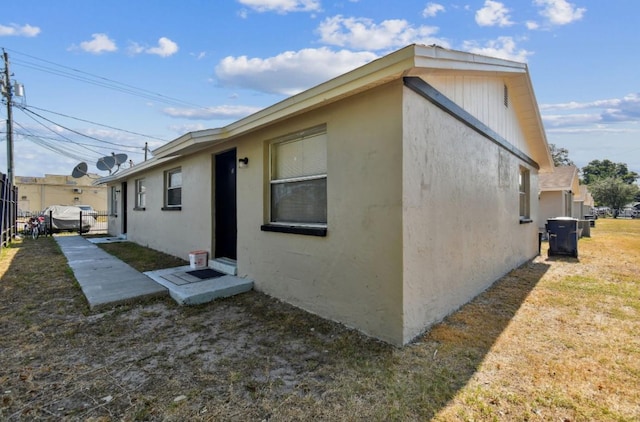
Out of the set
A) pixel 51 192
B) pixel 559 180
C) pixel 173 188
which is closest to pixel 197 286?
pixel 173 188

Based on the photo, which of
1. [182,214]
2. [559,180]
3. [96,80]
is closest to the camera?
[182,214]

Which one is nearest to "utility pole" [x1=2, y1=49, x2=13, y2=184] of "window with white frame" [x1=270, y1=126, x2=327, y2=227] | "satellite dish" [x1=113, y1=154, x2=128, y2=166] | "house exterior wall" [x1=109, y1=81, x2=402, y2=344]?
"satellite dish" [x1=113, y1=154, x2=128, y2=166]

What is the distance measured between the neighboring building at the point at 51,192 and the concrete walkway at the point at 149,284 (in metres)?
35.0

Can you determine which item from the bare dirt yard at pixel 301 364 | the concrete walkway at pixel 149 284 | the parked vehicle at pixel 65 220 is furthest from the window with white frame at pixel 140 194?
the bare dirt yard at pixel 301 364

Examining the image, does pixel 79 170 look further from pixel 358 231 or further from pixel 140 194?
pixel 358 231

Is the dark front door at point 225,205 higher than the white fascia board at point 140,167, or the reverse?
the white fascia board at point 140,167

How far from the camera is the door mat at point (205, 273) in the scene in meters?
5.61

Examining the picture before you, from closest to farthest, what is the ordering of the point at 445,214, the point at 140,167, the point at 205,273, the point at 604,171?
the point at 445,214 → the point at 205,273 → the point at 140,167 → the point at 604,171

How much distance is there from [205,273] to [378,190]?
4.08 meters

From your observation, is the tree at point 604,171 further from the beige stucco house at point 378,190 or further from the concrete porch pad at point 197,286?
the concrete porch pad at point 197,286

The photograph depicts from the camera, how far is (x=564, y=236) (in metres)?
8.65

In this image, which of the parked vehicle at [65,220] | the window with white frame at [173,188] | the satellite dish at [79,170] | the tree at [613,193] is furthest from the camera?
the tree at [613,193]

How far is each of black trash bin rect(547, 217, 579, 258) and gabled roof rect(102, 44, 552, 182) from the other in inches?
146

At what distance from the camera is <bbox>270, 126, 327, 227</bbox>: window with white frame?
13.5 ft
